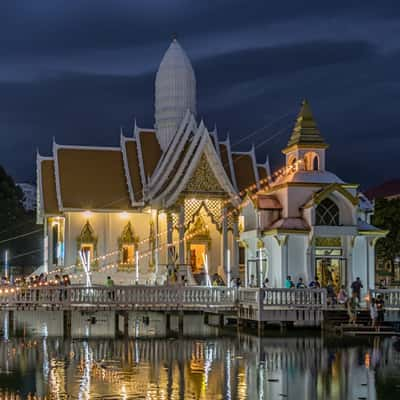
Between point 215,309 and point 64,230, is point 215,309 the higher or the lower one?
the lower one

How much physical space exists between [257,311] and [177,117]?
72.3ft

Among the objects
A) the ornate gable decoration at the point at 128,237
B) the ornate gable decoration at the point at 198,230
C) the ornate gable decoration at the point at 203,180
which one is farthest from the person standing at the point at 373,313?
the ornate gable decoration at the point at 128,237

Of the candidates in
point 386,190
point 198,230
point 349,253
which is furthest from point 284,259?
point 386,190

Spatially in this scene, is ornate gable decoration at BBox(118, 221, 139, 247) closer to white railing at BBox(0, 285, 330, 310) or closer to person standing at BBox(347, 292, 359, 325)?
white railing at BBox(0, 285, 330, 310)

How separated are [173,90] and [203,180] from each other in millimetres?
8668

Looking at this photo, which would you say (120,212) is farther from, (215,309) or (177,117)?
(215,309)

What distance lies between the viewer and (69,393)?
19.2 meters

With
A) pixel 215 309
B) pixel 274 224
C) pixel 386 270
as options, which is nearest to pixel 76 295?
pixel 215 309

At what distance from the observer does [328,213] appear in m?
35.4

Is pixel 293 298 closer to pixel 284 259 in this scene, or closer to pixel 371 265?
pixel 284 259

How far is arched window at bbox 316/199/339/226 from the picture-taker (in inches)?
1389

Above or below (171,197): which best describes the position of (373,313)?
below

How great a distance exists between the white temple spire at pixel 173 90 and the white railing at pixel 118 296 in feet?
65.0

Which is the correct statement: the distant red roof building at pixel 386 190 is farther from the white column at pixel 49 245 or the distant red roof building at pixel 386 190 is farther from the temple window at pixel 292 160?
the temple window at pixel 292 160
